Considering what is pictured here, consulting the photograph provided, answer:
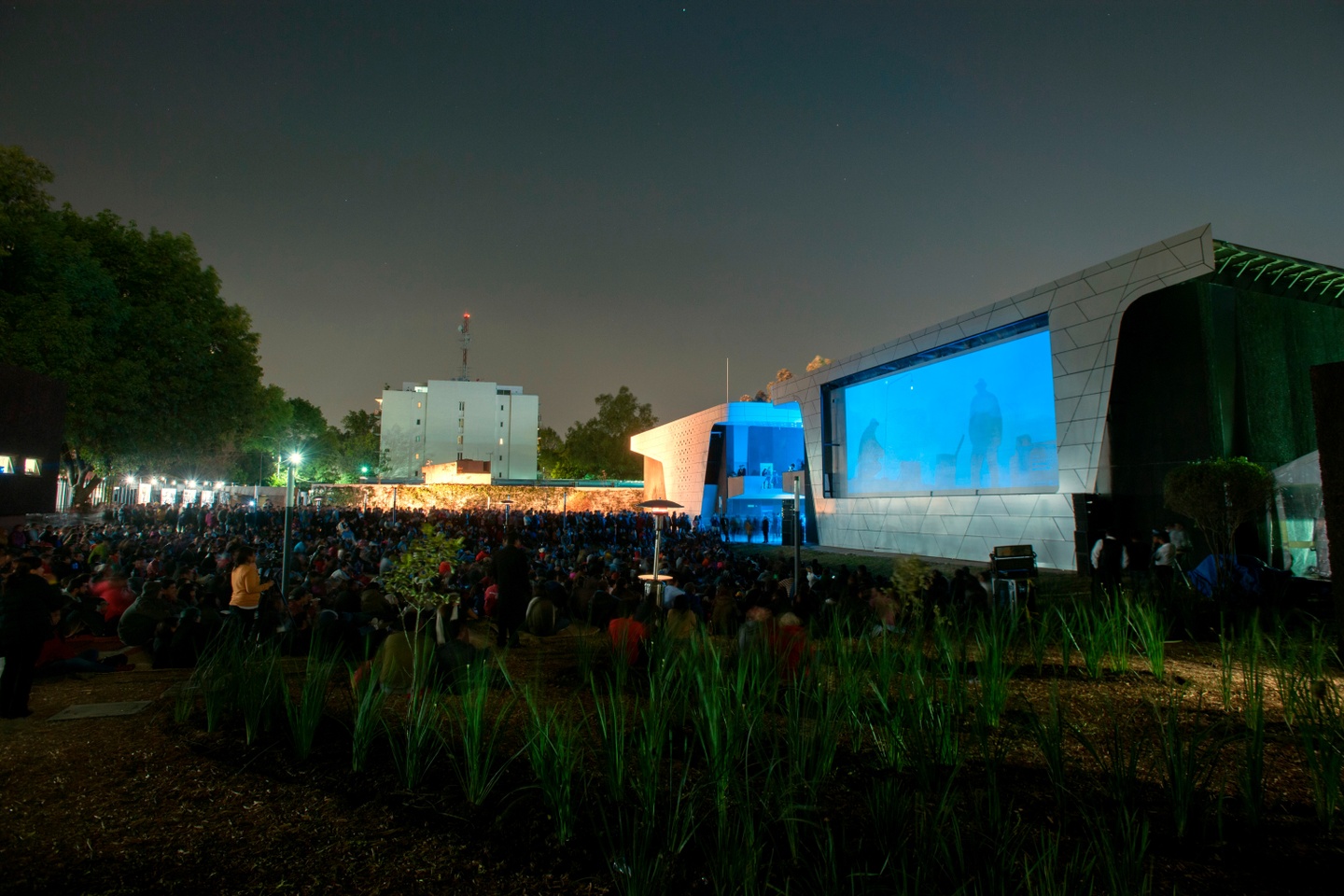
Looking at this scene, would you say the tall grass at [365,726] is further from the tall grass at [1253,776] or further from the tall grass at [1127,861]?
the tall grass at [1253,776]

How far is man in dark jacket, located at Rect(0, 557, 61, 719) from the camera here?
4.46m

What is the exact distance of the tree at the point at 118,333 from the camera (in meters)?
16.7

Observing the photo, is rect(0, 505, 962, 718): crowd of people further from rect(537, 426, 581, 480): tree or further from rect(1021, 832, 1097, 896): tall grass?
rect(537, 426, 581, 480): tree

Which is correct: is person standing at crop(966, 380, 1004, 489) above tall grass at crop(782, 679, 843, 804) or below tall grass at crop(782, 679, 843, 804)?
above

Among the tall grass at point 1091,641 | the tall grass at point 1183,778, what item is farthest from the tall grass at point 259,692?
the tall grass at point 1091,641

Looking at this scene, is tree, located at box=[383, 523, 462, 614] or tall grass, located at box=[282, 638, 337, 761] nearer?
tall grass, located at box=[282, 638, 337, 761]

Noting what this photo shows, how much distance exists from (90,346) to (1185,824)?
76.1 ft

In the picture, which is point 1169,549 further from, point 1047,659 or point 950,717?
point 950,717

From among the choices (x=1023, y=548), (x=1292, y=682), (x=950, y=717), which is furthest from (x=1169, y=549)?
(x=950, y=717)

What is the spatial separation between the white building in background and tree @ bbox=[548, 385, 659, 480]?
4537 mm

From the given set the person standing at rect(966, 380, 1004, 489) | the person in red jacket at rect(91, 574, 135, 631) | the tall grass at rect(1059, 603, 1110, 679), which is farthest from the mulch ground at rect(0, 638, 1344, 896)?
the person standing at rect(966, 380, 1004, 489)

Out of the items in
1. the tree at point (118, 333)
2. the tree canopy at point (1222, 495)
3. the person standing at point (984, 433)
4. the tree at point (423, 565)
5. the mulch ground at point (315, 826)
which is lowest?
the mulch ground at point (315, 826)

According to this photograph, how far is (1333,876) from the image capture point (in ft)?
7.88

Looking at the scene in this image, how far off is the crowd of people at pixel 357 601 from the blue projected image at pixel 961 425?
6.01 metres
